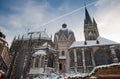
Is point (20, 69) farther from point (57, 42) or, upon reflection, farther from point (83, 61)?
point (83, 61)

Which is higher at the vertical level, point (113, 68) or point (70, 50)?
point (70, 50)

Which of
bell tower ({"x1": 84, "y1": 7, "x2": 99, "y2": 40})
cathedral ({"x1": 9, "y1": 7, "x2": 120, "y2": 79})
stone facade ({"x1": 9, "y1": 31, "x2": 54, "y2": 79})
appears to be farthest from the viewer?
bell tower ({"x1": 84, "y1": 7, "x2": 99, "y2": 40})

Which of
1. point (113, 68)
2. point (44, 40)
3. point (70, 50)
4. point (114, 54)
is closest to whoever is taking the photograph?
point (113, 68)

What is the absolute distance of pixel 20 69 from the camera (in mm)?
27609

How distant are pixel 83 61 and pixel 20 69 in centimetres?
1635

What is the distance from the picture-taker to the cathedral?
23612 millimetres

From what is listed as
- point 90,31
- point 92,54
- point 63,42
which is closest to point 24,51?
point 63,42

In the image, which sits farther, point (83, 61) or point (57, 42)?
point (57, 42)

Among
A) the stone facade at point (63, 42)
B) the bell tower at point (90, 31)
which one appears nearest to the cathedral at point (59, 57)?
the stone facade at point (63, 42)

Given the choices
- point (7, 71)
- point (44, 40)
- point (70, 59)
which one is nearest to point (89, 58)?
point (70, 59)

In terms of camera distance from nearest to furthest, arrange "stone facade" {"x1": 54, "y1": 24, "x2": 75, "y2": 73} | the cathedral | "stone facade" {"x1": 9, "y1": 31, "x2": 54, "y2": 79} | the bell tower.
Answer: the cathedral
"stone facade" {"x1": 9, "y1": 31, "x2": 54, "y2": 79}
"stone facade" {"x1": 54, "y1": 24, "x2": 75, "y2": 73}
the bell tower

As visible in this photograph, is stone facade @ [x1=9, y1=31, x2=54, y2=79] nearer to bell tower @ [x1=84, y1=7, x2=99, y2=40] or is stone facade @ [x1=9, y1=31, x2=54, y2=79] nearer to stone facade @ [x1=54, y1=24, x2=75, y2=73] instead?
stone facade @ [x1=54, y1=24, x2=75, y2=73]

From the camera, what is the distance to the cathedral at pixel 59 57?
77.5ft

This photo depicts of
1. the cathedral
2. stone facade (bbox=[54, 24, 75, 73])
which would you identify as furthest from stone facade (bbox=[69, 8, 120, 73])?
stone facade (bbox=[54, 24, 75, 73])
